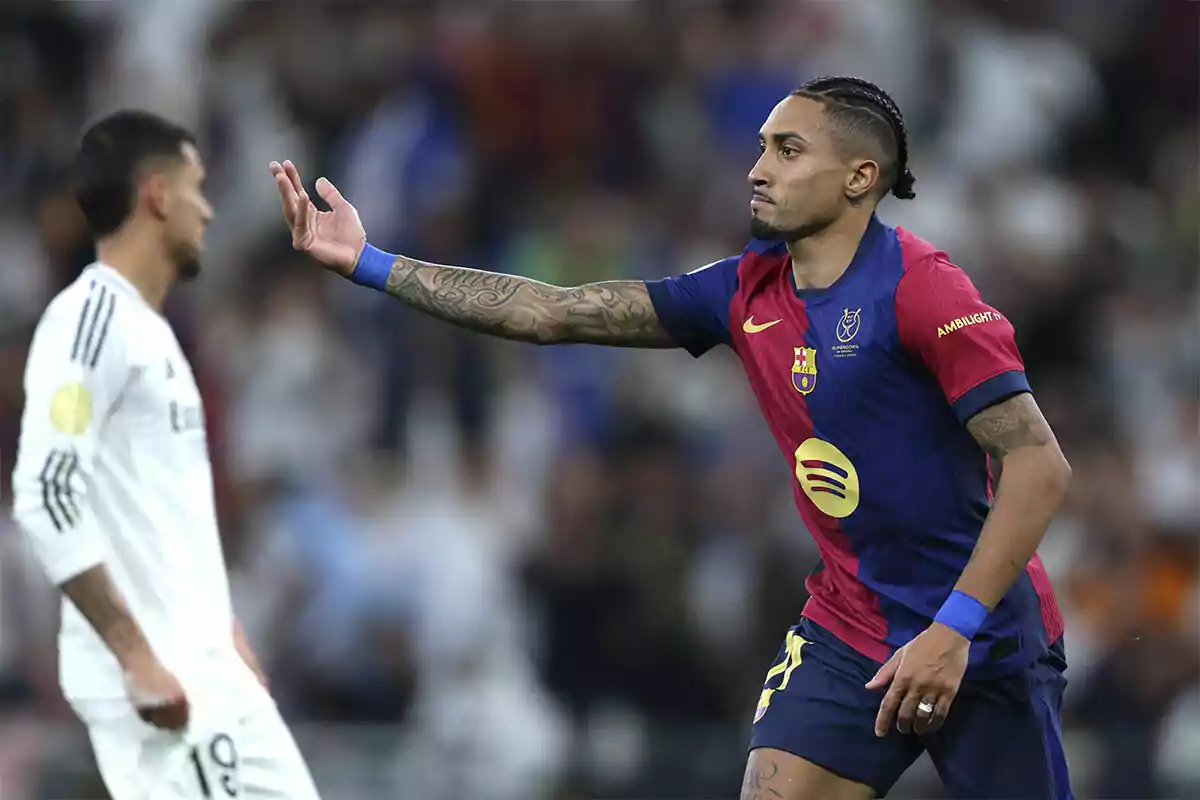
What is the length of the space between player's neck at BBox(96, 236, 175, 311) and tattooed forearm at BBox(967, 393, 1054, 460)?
2.53 metres

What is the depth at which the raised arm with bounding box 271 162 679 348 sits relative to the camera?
5.69 m

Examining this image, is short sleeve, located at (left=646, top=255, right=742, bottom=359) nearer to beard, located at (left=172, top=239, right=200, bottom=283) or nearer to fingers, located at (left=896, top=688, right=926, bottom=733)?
fingers, located at (left=896, top=688, right=926, bottom=733)

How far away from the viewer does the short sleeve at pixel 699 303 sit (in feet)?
18.8

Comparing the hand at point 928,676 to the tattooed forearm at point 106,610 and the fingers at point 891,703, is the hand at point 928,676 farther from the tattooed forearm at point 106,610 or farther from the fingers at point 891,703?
the tattooed forearm at point 106,610

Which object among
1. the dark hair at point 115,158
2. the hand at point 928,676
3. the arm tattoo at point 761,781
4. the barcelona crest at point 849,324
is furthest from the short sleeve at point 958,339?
the dark hair at point 115,158

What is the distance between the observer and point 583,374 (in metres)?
11.2

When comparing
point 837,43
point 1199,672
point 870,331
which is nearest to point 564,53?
point 837,43

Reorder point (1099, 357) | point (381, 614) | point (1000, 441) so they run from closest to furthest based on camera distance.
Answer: point (1000, 441) → point (381, 614) → point (1099, 357)

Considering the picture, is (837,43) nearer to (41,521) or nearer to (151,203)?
(151,203)

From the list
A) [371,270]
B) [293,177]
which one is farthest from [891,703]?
[293,177]

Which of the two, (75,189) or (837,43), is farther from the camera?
(837,43)

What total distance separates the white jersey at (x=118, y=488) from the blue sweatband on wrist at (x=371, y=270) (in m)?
0.67

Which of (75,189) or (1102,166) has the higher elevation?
(1102,166)

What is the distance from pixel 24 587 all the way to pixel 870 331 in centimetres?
589
